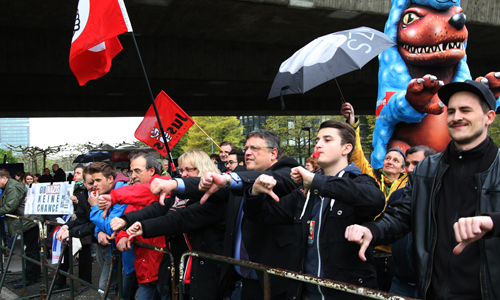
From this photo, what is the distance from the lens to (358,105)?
66.9 feet

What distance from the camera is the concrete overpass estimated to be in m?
9.18

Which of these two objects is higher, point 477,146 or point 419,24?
point 419,24

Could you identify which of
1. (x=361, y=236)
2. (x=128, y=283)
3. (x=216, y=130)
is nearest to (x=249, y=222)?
(x=361, y=236)

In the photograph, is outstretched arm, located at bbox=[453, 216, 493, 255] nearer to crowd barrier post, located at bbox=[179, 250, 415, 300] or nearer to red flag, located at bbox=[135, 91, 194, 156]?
crowd barrier post, located at bbox=[179, 250, 415, 300]

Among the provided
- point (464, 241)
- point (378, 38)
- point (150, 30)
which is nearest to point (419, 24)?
point (378, 38)

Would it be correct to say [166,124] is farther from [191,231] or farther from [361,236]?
[361,236]

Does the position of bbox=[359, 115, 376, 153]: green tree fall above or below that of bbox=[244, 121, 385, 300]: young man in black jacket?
above

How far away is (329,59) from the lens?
3.58m

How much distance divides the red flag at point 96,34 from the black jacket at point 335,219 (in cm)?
296

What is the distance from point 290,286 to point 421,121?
4.40 meters

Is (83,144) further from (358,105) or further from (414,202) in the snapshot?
(414,202)

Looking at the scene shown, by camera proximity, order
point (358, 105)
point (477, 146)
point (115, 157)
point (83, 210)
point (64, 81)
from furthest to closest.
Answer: point (115, 157)
point (358, 105)
point (64, 81)
point (83, 210)
point (477, 146)

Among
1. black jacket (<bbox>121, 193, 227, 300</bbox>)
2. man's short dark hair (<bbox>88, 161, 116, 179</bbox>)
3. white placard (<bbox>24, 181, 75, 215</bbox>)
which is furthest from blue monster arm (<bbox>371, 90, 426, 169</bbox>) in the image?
white placard (<bbox>24, 181, 75, 215</bbox>)

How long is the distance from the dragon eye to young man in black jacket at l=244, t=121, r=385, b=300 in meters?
3.98
